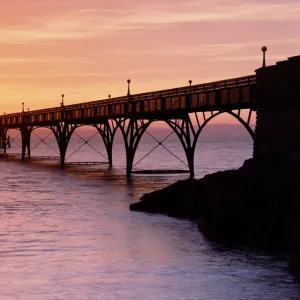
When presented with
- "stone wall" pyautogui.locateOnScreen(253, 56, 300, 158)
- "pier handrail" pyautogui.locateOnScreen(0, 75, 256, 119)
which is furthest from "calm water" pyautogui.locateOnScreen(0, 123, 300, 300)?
"pier handrail" pyautogui.locateOnScreen(0, 75, 256, 119)

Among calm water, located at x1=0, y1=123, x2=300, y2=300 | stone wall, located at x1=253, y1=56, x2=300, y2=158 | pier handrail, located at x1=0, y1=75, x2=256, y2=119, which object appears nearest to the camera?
calm water, located at x1=0, y1=123, x2=300, y2=300

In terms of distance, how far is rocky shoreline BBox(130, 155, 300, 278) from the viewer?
29.5 metres

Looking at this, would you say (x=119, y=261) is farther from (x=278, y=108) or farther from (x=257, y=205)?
(x=278, y=108)

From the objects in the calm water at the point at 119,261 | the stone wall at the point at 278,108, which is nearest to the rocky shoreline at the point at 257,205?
the calm water at the point at 119,261

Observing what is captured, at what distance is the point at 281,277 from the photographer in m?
24.3

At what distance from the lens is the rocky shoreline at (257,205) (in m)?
29.5

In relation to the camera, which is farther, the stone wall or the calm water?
the stone wall

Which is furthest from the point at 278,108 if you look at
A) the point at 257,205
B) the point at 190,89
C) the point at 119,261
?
the point at 190,89

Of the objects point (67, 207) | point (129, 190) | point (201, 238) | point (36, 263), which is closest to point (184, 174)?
point (129, 190)

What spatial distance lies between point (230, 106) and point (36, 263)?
25.9 meters

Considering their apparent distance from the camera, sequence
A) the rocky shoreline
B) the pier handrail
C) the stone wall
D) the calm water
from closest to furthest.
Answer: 1. the calm water
2. the rocky shoreline
3. the stone wall
4. the pier handrail

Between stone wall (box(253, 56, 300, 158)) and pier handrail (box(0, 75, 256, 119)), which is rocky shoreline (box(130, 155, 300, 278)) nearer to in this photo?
stone wall (box(253, 56, 300, 158))

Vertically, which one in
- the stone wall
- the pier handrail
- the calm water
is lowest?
the calm water

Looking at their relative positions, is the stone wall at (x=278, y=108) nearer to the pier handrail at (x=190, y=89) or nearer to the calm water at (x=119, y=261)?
the pier handrail at (x=190, y=89)
